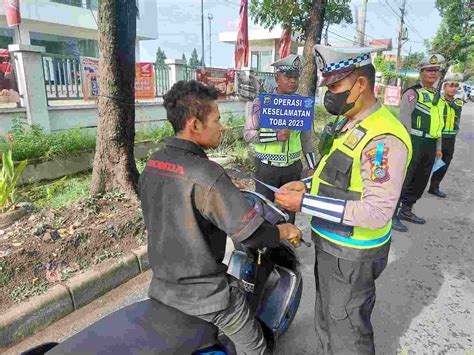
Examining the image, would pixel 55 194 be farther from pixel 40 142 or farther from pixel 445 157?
pixel 445 157

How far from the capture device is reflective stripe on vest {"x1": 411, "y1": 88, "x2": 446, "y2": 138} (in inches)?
160

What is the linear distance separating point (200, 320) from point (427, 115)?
3.73 meters

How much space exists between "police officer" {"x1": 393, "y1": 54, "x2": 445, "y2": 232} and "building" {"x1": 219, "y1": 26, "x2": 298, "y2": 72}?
714 inches

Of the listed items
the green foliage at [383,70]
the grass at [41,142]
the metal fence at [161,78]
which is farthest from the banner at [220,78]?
the green foliage at [383,70]

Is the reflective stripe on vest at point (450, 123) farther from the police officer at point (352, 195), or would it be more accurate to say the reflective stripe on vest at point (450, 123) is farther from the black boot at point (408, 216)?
the police officer at point (352, 195)

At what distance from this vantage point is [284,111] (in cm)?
303

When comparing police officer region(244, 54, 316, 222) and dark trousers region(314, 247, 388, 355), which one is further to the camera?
police officer region(244, 54, 316, 222)

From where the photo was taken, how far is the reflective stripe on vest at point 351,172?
1.52m

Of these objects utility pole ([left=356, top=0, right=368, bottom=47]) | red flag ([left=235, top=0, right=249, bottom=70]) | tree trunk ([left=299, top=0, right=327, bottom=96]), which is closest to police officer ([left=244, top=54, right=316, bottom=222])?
tree trunk ([left=299, top=0, right=327, bottom=96])

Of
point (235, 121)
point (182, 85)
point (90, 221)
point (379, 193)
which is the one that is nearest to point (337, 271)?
point (379, 193)

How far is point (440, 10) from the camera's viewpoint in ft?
110

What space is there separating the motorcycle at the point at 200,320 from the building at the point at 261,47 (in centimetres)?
2084

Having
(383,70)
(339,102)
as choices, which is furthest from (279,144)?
(383,70)

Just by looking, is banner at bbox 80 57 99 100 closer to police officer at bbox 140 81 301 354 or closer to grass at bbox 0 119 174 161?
grass at bbox 0 119 174 161
